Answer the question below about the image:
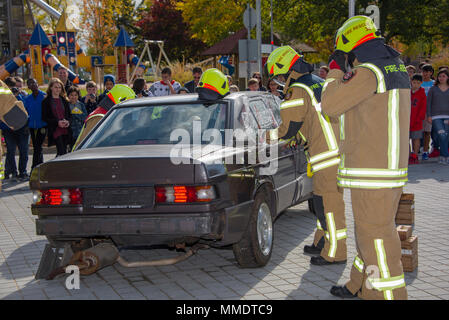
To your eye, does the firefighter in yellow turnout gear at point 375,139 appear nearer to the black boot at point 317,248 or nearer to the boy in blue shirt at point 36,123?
the black boot at point 317,248

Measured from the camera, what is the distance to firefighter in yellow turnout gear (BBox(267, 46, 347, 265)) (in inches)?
234

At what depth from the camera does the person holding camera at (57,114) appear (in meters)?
11.8

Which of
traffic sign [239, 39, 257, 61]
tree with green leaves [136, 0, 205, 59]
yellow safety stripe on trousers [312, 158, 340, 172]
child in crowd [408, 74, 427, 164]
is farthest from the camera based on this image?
tree with green leaves [136, 0, 205, 59]

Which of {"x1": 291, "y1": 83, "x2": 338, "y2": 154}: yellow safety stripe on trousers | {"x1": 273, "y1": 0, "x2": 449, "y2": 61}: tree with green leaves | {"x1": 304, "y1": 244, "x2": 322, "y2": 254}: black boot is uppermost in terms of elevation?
{"x1": 273, "y1": 0, "x2": 449, "y2": 61}: tree with green leaves

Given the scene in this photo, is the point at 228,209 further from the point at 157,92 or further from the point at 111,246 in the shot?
the point at 157,92

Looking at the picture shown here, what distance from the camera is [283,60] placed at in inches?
243

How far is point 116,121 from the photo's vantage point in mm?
6250

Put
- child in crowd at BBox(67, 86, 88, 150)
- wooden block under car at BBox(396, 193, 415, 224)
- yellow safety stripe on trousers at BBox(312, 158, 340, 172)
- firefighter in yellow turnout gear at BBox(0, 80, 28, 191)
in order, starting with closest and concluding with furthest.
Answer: firefighter in yellow turnout gear at BBox(0, 80, 28, 191), yellow safety stripe on trousers at BBox(312, 158, 340, 172), wooden block under car at BBox(396, 193, 415, 224), child in crowd at BBox(67, 86, 88, 150)

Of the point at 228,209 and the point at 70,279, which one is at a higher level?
the point at 228,209

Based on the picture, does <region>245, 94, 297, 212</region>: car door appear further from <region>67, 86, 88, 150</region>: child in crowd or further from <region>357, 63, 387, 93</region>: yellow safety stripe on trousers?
<region>67, 86, 88, 150</region>: child in crowd

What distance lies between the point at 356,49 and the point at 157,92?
8.66 m

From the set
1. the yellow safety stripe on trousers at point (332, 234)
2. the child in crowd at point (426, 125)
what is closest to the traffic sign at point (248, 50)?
the child in crowd at point (426, 125)

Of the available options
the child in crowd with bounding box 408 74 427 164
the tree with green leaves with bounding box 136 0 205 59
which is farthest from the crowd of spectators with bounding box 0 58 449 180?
the tree with green leaves with bounding box 136 0 205 59
